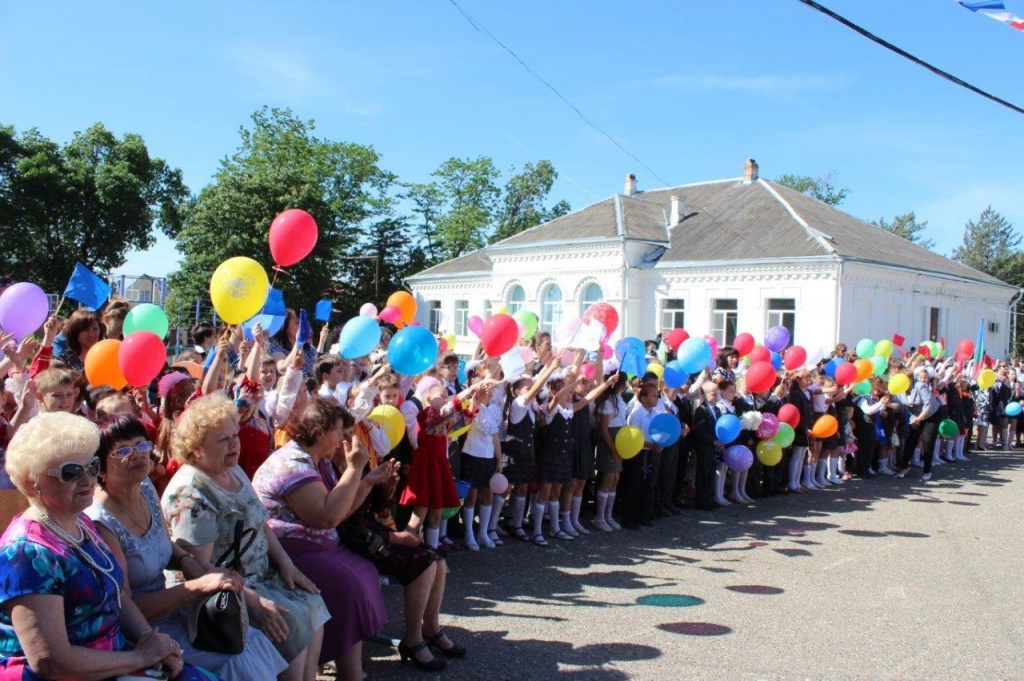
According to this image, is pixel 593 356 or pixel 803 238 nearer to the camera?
pixel 593 356

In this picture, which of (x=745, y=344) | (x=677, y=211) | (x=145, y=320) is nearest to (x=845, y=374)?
(x=745, y=344)

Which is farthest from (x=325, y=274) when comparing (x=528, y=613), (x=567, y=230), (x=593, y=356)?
(x=528, y=613)

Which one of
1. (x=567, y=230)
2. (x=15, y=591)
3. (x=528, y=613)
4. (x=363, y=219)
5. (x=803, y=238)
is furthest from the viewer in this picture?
(x=363, y=219)

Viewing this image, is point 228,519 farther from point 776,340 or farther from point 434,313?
point 434,313

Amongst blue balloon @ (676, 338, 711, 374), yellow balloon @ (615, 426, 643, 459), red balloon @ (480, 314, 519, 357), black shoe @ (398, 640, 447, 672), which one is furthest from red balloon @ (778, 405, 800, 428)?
black shoe @ (398, 640, 447, 672)

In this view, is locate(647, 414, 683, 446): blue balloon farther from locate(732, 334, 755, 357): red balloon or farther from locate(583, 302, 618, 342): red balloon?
locate(732, 334, 755, 357): red balloon

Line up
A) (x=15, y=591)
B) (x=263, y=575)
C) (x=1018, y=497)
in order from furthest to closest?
(x=1018, y=497) < (x=263, y=575) < (x=15, y=591)

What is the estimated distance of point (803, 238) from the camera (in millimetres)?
28016

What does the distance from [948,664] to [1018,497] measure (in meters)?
8.34

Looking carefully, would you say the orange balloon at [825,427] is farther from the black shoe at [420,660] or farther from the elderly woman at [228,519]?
the elderly woman at [228,519]

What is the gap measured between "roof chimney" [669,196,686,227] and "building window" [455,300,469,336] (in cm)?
1064

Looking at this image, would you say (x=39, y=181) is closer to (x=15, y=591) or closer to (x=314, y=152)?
(x=314, y=152)

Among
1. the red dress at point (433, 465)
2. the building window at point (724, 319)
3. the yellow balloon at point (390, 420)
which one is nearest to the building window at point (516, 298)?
the building window at point (724, 319)

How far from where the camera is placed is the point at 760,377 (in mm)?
10570
